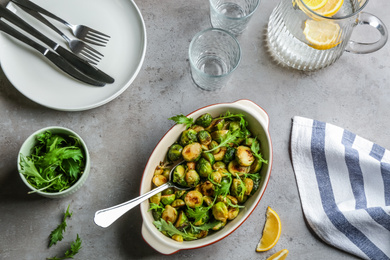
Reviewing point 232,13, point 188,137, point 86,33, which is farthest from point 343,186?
point 86,33

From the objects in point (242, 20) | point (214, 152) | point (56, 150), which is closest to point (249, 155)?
point (214, 152)

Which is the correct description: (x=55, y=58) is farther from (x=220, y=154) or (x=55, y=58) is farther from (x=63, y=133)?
(x=220, y=154)

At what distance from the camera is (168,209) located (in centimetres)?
159

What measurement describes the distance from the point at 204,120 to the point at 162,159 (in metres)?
0.20

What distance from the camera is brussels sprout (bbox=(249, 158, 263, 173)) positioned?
1621 millimetres

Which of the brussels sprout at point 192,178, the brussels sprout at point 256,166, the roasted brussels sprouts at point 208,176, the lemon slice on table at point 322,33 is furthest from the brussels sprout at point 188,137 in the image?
the lemon slice on table at point 322,33

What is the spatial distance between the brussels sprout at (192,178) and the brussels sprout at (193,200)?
0.04 m

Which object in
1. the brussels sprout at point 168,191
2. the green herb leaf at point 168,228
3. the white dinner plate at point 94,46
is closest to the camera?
the green herb leaf at point 168,228

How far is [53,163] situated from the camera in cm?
160

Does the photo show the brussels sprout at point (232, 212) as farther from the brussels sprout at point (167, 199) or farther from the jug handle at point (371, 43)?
the jug handle at point (371, 43)

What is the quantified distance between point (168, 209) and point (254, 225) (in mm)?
371

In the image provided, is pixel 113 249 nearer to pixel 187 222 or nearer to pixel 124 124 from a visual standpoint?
pixel 187 222

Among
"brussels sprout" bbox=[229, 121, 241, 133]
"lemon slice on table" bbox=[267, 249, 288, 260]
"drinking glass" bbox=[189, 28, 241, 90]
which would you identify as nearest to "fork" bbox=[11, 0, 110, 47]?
"drinking glass" bbox=[189, 28, 241, 90]

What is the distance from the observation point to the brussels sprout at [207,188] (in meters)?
1.60
